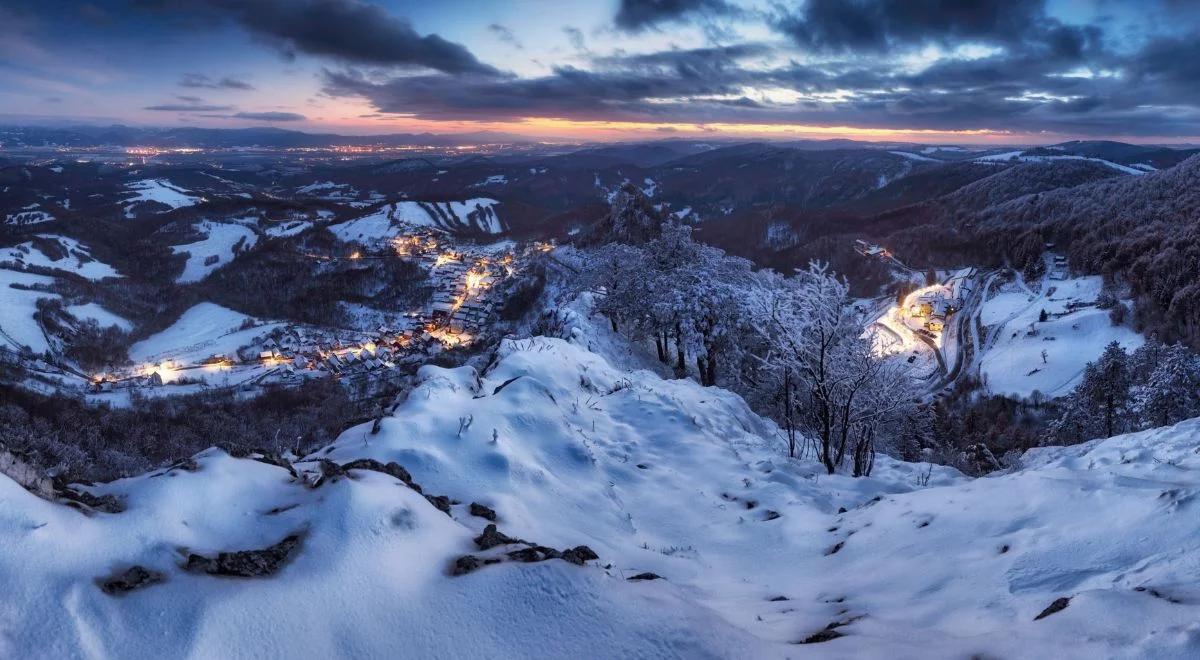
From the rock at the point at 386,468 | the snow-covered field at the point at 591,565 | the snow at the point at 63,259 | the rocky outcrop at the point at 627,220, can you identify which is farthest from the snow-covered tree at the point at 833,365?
the snow at the point at 63,259

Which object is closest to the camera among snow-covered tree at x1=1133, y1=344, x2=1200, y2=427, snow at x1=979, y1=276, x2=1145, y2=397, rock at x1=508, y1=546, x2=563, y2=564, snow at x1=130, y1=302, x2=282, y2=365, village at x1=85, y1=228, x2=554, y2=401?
rock at x1=508, y1=546, x2=563, y2=564

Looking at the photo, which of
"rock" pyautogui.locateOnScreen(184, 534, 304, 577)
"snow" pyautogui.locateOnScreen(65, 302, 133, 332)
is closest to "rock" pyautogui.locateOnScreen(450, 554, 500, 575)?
"rock" pyautogui.locateOnScreen(184, 534, 304, 577)

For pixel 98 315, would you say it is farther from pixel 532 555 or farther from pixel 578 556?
pixel 578 556

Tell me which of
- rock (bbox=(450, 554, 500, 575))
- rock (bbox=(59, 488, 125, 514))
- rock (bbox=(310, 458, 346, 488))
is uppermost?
rock (bbox=(59, 488, 125, 514))

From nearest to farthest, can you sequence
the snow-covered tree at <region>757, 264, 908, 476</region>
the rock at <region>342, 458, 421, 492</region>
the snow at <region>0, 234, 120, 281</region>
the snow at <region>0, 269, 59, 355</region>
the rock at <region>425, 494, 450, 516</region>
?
Answer: the rock at <region>425, 494, 450, 516</region> < the rock at <region>342, 458, 421, 492</region> < the snow-covered tree at <region>757, 264, 908, 476</region> < the snow at <region>0, 269, 59, 355</region> < the snow at <region>0, 234, 120, 281</region>

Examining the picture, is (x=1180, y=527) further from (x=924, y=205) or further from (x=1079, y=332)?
(x=924, y=205)

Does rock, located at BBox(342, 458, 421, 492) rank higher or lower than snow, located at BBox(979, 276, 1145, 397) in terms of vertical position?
higher

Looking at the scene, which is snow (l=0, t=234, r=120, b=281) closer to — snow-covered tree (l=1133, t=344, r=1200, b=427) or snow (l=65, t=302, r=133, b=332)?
snow (l=65, t=302, r=133, b=332)

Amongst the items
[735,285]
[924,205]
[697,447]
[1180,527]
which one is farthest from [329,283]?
[924,205]
